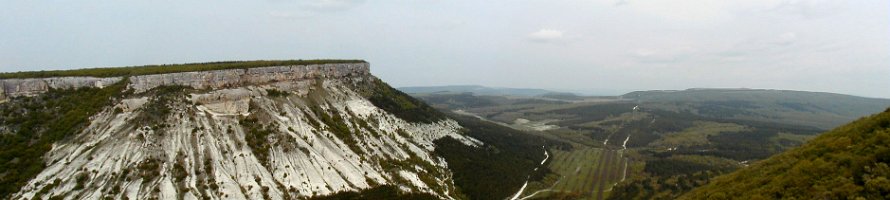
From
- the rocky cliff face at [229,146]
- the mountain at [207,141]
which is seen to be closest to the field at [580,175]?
the mountain at [207,141]

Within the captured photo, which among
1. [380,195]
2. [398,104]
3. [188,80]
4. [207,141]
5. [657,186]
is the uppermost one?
[188,80]

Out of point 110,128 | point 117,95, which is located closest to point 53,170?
point 110,128

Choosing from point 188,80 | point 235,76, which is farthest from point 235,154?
point 235,76

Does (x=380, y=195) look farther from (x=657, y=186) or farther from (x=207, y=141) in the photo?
(x=657, y=186)

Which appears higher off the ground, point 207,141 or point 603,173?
point 207,141

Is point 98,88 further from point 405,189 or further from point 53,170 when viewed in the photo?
point 405,189

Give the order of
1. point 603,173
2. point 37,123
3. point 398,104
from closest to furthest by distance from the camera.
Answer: point 37,123, point 398,104, point 603,173
